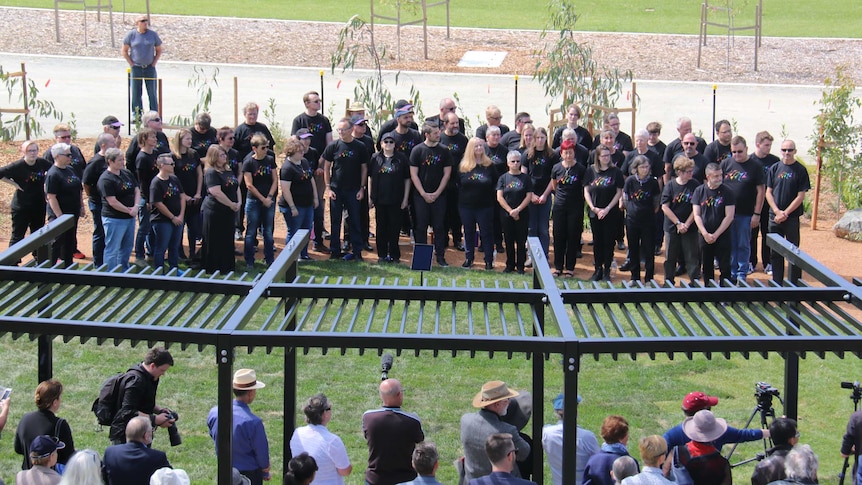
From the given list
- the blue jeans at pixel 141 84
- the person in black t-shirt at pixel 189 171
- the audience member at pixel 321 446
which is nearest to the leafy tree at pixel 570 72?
the person in black t-shirt at pixel 189 171

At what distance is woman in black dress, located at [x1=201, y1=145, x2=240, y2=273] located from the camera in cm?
1405

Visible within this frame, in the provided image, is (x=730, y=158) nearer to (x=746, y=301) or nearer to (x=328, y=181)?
(x=328, y=181)

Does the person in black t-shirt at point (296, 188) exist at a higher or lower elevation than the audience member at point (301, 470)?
higher

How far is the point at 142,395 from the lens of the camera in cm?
889

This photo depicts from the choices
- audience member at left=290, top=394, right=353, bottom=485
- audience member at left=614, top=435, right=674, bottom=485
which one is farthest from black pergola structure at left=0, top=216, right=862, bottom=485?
audience member at left=614, top=435, right=674, bottom=485

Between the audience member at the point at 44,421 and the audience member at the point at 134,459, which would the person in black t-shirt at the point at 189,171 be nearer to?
the audience member at the point at 44,421

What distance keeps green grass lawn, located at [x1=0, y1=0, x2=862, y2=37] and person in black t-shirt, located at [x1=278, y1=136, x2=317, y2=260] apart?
2187 cm

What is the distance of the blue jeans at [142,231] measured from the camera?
47.5 feet

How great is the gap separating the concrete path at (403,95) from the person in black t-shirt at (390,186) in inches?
327

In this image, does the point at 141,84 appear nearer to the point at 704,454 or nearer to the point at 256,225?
the point at 256,225

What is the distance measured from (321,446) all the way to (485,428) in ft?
3.69

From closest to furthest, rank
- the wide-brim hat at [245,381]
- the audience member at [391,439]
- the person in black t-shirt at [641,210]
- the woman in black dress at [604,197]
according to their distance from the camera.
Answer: the audience member at [391,439]
the wide-brim hat at [245,381]
the person in black t-shirt at [641,210]
the woman in black dress at [604,197]

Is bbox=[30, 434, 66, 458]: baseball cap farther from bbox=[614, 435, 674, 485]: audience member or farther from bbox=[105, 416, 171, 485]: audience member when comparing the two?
bbox=[614, 435, 674, 485]: audience member

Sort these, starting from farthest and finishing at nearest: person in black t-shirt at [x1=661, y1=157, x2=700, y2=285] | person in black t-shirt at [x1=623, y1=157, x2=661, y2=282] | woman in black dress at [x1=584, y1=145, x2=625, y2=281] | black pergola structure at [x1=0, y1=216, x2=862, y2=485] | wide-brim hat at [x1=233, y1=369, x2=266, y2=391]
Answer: woman in black dress at [x1=584, y1=145, x2=625, y2=281] < person in black t-shirt at [x1=623, y1=157, x2=661, y2=282] < person in black t-shirt at [x1=661, y1=157, x2=700, y2=285] < wide-brim hat at [x1=233, y1=369, x2=266, y2=391] < black pergola structure at [x1=0, y1=216, x2=862, y2=485]
